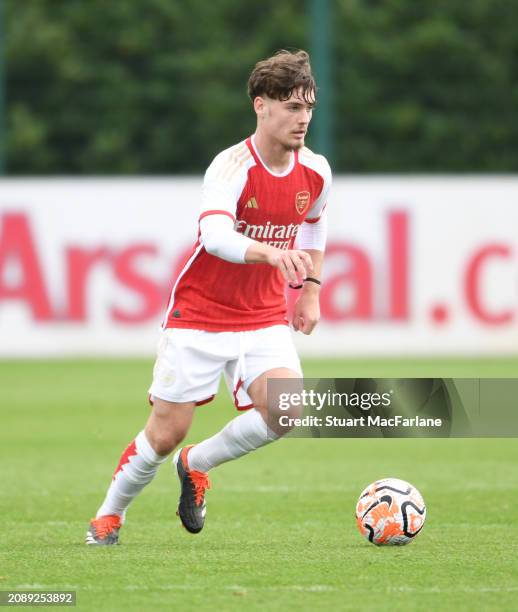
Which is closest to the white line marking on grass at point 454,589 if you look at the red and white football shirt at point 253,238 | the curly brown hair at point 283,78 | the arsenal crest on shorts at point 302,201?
the red and white football shirt at point 253,238

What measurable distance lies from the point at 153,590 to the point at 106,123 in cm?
1760

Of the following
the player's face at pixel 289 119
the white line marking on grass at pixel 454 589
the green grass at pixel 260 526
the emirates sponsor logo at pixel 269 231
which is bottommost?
the white line marking on grass at pixel 454 589

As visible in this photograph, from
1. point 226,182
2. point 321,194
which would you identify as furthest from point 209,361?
point 321,194

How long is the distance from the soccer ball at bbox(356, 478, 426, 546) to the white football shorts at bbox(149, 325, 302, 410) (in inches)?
28.9

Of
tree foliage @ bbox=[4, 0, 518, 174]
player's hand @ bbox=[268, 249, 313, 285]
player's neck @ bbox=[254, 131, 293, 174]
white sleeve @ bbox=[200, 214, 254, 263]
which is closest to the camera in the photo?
player's hand @ bbox=[268, 249, 313, 285]

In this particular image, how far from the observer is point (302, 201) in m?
7.04

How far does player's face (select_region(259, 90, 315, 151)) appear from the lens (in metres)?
6.79

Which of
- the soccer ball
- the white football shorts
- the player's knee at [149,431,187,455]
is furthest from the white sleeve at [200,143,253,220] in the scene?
the soccer ball

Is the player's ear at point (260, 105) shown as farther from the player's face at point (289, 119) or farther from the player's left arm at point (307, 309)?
the player's left arm at point (307, 309)

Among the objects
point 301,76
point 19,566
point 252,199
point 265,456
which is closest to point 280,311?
point 252,199

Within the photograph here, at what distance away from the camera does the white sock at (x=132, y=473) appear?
7.05 m

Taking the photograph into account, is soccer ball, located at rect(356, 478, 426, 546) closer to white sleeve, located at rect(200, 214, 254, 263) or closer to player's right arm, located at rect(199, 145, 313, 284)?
player's right arm, located at rect(199, 145, 313, 284)

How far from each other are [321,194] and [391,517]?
1.58 m

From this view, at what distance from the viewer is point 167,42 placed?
1099 inches
